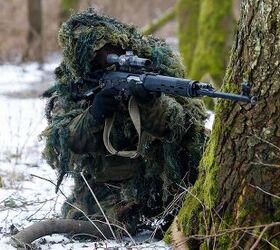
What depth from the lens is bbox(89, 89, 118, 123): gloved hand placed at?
367cm

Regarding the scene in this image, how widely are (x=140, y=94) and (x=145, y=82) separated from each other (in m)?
0.07

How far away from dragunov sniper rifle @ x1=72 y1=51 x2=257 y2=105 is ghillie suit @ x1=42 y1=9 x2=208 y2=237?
4.9 inches

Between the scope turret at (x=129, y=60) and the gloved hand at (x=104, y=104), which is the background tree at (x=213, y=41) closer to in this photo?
the scope turret at (x=129, y=60)

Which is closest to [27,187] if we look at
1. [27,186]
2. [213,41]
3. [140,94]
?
[27,186]

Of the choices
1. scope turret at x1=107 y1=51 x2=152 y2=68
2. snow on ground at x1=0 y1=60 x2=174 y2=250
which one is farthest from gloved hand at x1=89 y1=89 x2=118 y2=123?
snow on ground at x1=0 y1=60 x2=174 y2=250

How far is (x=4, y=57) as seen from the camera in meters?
17.2

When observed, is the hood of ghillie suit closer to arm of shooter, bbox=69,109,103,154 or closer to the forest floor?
arm of shooter, bbox=69,109,103,154

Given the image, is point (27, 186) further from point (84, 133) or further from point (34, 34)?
point (34, 34)

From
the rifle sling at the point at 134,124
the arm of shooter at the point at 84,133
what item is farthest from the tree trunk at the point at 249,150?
the arm of shooter at the point at 84,133

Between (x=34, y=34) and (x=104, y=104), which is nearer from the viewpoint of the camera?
(x=104, y=104)

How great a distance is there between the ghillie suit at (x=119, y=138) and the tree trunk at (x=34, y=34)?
13.0 meters

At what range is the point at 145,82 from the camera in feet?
11.4

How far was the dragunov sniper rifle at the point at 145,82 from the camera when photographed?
3.06m

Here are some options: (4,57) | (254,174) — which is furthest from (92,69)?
(4,57)
